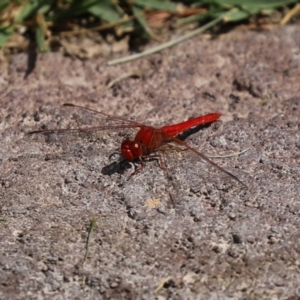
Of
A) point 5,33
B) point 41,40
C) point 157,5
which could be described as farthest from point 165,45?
point 5,33

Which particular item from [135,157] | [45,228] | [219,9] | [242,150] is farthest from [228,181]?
[219,9]

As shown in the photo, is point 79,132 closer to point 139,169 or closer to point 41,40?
point 139,169

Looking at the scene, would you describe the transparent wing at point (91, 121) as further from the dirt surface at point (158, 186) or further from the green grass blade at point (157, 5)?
the green grass blade at point (157, 5)

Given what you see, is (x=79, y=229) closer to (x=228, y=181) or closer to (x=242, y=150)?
(x=228, y=181)

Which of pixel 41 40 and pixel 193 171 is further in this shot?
pixel 41 40

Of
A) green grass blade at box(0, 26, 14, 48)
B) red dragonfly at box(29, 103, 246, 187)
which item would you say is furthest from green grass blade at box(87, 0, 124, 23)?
red dragonfly at box(29, 103, 246, 187)

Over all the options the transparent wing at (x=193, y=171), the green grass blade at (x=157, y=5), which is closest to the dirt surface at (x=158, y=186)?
the transparent wing at (x=193, y=171)
